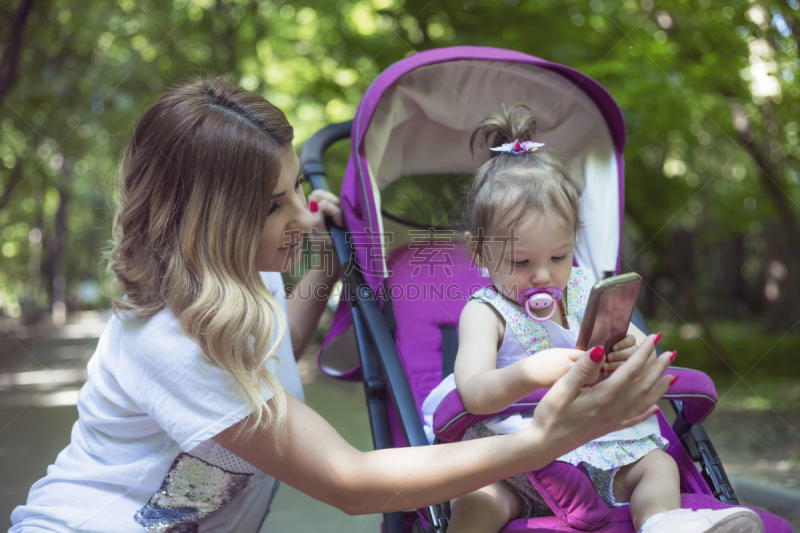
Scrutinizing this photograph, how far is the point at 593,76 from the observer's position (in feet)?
16.9

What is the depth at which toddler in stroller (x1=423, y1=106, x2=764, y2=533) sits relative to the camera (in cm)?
151

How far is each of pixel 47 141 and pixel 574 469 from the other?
47.1 feet

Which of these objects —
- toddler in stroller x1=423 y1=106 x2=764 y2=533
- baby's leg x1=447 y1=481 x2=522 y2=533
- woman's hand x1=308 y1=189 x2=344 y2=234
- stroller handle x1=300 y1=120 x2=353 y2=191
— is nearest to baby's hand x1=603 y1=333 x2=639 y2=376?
toddler in stroller x1=423 y1=106 x2=764 y2=533

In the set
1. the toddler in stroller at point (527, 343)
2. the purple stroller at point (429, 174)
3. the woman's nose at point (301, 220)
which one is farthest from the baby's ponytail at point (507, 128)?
the woman's nose at point (301, 220)

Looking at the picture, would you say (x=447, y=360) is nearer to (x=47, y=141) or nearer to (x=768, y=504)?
(x=768, y=504)

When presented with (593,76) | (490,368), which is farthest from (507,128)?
(593,76)

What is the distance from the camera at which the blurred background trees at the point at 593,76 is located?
16.8 feet

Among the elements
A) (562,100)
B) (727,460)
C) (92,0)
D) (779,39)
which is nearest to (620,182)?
(562,100)

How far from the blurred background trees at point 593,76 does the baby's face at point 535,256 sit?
1038 millimetres

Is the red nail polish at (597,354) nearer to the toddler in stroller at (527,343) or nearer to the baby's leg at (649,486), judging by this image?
the toddler in stroller at (527,343)

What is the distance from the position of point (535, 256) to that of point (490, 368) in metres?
0.36

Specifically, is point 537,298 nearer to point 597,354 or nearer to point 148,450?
point 597,354

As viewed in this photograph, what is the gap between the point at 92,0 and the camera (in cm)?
933

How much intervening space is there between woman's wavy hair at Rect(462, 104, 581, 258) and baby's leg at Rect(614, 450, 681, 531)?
0.68 m
